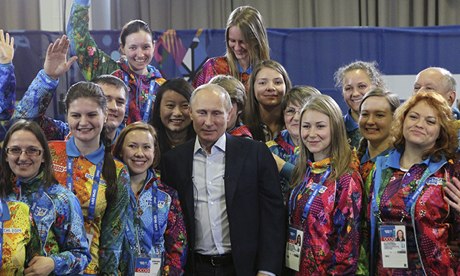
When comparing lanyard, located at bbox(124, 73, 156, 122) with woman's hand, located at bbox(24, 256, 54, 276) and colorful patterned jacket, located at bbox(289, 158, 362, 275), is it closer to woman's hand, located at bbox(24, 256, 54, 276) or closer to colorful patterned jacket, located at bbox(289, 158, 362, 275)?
colorful patterned jacket, located at bbox(289, 158, 362, 275)

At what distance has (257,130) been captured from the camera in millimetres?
4445

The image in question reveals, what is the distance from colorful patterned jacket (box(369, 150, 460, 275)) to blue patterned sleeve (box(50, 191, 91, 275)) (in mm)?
1360

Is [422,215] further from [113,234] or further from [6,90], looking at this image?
[6,90]

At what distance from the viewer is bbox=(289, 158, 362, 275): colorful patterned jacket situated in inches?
143

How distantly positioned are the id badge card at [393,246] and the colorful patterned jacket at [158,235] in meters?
0.95

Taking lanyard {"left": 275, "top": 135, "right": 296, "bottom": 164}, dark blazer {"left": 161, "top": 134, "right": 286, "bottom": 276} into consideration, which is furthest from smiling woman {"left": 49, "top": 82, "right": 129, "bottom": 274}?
lanyard {"left": 275, "top": 135, "right": 296, "bottom": 164}

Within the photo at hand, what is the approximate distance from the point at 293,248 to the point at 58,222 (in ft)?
3.70

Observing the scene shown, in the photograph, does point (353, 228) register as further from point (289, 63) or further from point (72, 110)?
point (289, 63)

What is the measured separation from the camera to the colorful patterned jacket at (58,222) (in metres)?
3.29

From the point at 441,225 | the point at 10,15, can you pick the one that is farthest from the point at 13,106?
the point at 10,15

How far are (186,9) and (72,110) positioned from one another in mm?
5428

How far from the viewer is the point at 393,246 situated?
11.8 feet

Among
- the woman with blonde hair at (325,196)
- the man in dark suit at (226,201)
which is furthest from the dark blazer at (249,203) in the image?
the woman with blonde hair at (325,196)

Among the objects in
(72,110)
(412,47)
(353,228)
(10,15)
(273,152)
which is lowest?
(353,228)
